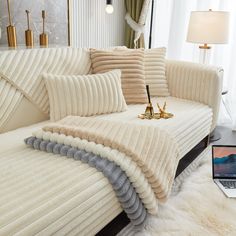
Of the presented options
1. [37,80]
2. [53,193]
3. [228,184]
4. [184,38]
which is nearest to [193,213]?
[228,184]

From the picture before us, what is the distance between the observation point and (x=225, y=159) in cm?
169

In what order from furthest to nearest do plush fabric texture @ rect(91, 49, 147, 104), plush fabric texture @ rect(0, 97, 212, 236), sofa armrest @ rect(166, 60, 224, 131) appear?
sofa armrest @ rect(166, 60, 224, 131)
plush fabric texture @ rect(91, 49, 147, 104)
plush fabric texture @ rect(0, 97, 212, 236)

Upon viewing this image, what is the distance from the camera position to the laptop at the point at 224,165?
1684mm

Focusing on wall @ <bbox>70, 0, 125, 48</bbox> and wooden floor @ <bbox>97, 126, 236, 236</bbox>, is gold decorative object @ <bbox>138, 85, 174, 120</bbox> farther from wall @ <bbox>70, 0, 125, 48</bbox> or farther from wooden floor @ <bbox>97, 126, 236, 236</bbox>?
wall @ <bbox>70, 0, 125, 48</bbox>

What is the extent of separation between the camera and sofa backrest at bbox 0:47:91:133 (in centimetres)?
158

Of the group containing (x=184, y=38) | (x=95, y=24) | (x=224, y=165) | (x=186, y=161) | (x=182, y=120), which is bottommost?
(x=186, y=161)

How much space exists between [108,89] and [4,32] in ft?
3.24

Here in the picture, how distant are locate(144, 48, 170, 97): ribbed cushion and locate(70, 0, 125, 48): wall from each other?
2.86ft

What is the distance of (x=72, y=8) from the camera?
2691 mm

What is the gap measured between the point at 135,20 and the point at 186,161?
72.4 inches

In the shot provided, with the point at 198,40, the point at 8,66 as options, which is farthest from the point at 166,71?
the point at 8,66

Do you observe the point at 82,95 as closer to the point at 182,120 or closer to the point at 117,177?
the point at 182,120

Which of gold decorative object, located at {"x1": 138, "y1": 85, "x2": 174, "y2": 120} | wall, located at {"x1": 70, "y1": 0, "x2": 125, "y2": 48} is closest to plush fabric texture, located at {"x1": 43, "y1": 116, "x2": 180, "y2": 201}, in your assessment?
gold decorative object, located at {"x1": 138, "y1": 85, "x2": 174, "y2": 120}

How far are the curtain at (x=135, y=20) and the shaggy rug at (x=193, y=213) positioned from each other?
1.90m
